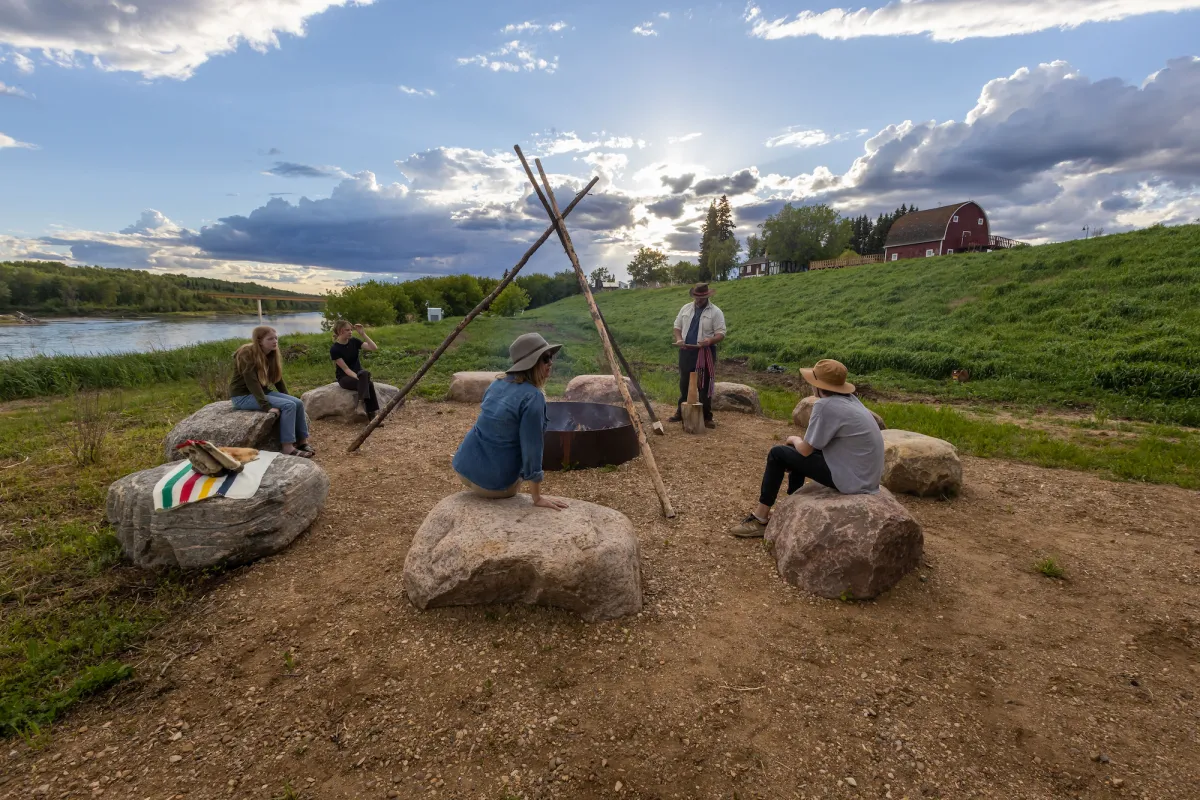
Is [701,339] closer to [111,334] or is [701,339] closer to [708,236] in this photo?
[111,334]

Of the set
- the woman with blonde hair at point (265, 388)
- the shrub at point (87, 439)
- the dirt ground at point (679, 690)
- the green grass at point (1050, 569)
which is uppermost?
the woman with blonde hair at point (265, 388)

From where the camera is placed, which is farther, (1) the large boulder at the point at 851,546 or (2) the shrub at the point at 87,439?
(2) the shrub at the point at 87,439

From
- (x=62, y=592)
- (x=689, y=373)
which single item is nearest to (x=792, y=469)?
(x=689, y=373)

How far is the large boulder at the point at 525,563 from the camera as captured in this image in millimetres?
3379

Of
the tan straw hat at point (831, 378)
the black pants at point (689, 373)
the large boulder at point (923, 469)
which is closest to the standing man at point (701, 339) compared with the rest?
the black pants at point (689, 373)

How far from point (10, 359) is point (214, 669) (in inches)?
639

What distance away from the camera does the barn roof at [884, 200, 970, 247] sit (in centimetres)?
3831

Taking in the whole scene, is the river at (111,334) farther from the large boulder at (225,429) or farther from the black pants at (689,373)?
the black pants at (689,373)

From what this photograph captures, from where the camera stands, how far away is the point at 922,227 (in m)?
40.0

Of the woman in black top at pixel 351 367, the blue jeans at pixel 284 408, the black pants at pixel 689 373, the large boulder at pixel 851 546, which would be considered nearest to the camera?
the large boulder at pixel 851 546

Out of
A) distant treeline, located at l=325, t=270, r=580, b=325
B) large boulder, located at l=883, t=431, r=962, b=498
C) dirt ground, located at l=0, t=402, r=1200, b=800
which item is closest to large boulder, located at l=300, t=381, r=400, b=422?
dirt ground, located at l=0, t=402, r=1200, b=800

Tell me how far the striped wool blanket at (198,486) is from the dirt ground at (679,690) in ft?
2.11

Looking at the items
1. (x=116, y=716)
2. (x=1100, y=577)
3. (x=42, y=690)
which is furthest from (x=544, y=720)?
(x=1100, y=577)

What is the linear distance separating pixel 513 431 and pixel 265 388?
14.6ft
